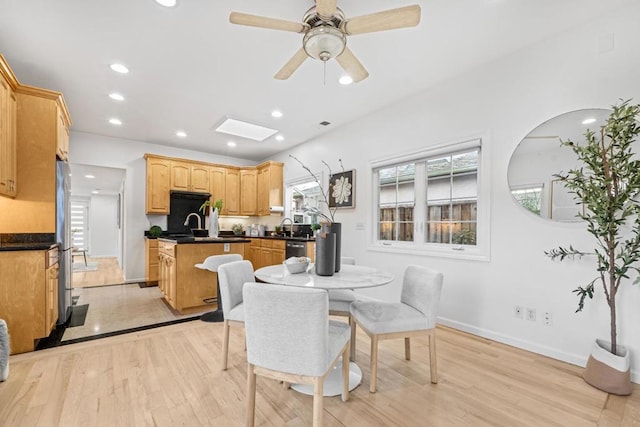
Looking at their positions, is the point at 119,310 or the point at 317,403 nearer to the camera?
the point at 317,403

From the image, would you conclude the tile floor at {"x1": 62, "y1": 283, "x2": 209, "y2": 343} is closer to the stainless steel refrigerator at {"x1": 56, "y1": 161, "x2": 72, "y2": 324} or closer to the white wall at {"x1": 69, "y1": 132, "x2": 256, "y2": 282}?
the stainless steel refrigerator at {"x1": 56, "y1": 161, "x2": 72, "y2": 324}

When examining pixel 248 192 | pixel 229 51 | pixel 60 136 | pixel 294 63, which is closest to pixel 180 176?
pixel 248 192

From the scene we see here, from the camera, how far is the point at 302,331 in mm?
1347

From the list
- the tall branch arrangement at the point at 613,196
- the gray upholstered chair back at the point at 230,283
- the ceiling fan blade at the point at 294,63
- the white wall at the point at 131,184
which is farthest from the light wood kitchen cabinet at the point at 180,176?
the tall branch arrangement at the point at 613,196

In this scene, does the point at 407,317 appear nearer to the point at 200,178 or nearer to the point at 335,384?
the point at 335,384

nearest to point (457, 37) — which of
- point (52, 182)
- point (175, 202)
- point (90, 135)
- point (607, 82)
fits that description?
point (607, 82)

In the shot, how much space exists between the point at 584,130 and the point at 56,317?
16.8 ft

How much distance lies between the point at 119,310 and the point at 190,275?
1.07 meters

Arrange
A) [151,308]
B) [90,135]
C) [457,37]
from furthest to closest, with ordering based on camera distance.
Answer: [90,135]
[151,308]
[457,37]

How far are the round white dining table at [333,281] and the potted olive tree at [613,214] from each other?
1477mm

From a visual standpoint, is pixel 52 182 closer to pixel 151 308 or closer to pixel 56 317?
pixel 56 317

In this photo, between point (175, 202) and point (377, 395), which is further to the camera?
point (175, 202)

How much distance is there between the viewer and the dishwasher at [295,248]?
4.49 meters

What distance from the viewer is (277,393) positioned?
187cm
